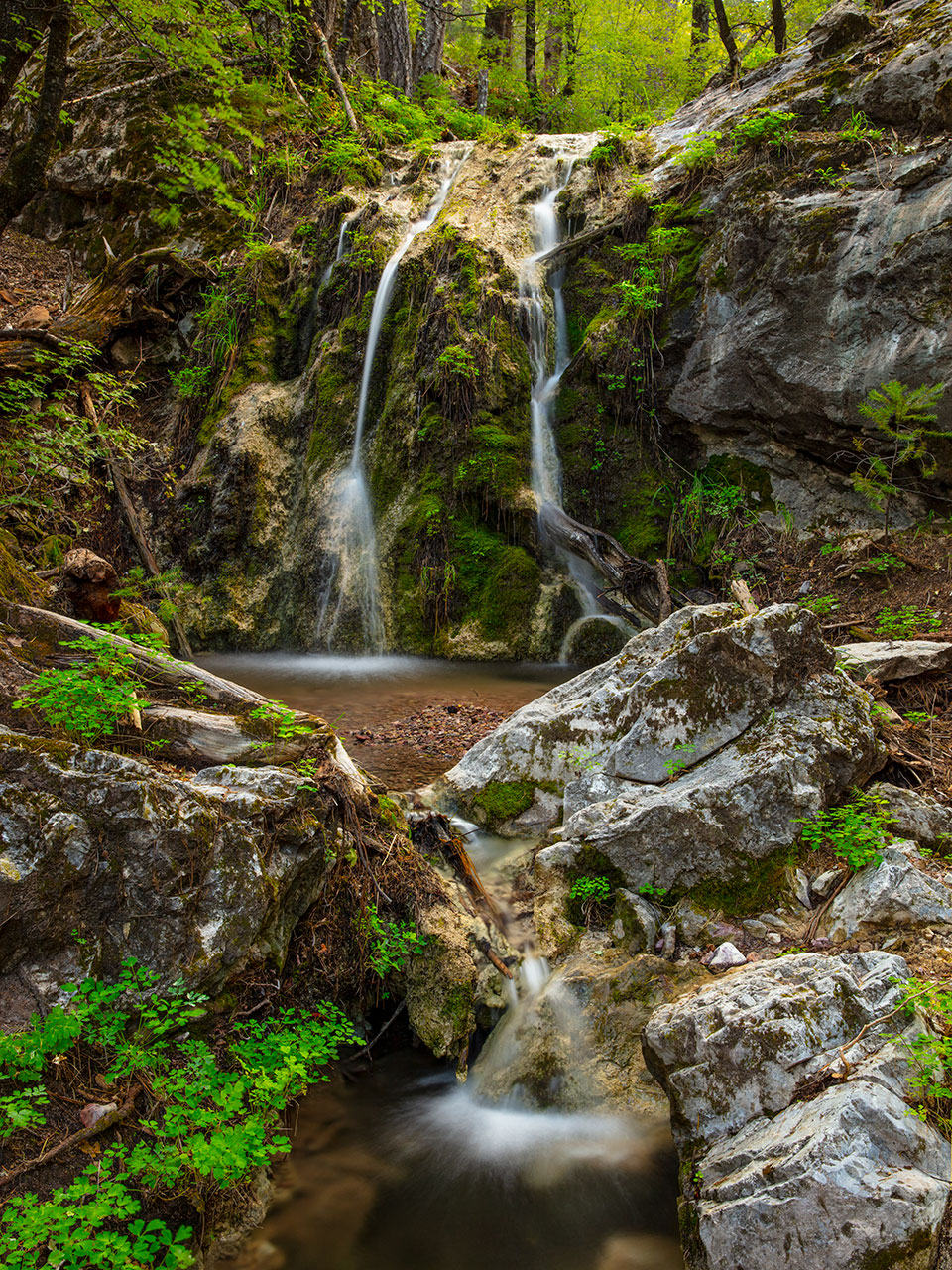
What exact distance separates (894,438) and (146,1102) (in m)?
7.63

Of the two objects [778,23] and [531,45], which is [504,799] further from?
[531,45]

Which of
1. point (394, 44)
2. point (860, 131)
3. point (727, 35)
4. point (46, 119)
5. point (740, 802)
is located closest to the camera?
point (740, 802)

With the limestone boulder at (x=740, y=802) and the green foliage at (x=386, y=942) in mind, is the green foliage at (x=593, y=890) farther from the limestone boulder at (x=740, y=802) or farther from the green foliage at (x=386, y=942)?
the green foliage at (x=386, y=942)

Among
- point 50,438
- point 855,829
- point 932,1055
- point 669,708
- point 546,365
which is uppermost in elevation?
point 546,365

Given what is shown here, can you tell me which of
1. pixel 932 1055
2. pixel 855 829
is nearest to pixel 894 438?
pixel 855 829

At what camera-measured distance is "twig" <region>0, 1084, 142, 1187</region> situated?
6.68 feet

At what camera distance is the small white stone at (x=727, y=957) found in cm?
304

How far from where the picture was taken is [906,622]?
562cm

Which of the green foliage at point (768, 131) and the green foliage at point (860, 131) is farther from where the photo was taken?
the green foliage at point (768, 131)

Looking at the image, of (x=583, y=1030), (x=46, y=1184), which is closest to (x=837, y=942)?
(x=583, y=1030)

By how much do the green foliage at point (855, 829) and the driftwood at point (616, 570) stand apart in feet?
12.6

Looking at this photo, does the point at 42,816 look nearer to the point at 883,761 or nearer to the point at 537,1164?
the point at 537,1164

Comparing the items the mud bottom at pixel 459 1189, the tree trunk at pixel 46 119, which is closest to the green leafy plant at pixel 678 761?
the mud bottom at pixel 459 1189

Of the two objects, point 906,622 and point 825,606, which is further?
point 825,606
